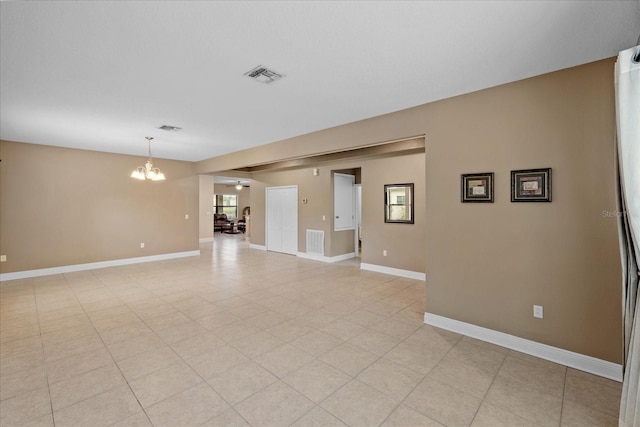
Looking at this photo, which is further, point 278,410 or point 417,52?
point 417,52

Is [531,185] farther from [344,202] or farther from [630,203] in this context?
[344,202]

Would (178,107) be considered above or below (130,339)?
above

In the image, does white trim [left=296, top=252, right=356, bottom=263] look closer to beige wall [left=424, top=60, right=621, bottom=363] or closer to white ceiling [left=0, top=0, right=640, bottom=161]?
beige wall [left=424, top=60, right=621, bottom=363]

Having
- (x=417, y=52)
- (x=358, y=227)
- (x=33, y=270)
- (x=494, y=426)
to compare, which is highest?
(x=417, y=52)

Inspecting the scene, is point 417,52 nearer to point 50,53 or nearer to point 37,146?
point 50,53

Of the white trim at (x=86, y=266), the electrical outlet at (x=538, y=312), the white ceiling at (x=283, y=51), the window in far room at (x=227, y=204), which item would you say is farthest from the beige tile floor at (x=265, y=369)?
the window in far room at (x=227, y=204)

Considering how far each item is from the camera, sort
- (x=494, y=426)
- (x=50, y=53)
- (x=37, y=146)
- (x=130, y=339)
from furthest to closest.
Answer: (x=37, y=146), (x=130, y=339), (x=50, y=53), (x=494, y=426)

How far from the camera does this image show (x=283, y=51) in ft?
7.42

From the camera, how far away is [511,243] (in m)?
2.88

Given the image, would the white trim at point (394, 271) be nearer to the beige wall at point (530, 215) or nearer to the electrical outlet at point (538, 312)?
the beige wall at point (530, 215)

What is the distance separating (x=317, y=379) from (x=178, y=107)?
3407 mm

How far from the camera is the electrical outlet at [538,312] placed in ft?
8.92

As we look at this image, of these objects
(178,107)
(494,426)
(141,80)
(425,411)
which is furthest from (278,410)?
(178,107)

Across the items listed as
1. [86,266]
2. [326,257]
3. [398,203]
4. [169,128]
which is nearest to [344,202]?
[326,257]
